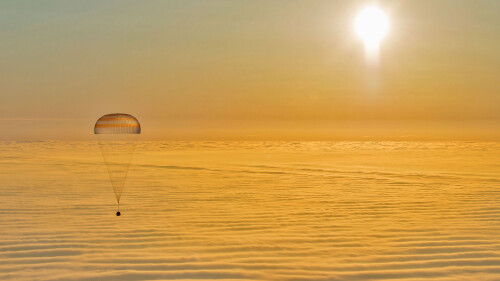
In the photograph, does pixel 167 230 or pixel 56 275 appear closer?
pixel 56 275

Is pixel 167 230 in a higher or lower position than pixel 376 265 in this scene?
higher

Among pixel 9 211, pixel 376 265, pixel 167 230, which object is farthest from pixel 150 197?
pixel 376 265

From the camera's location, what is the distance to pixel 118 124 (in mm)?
10070

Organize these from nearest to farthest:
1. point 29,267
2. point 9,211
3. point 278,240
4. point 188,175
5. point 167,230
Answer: point 29,267 → point 278,240 → point 167,230 → point 9,211 → point 188,175

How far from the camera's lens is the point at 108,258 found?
6105mm

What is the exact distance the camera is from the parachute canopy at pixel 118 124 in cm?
1001

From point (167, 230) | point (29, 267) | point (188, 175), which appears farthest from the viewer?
point (188, 175)

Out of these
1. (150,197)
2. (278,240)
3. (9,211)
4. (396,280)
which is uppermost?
(150,197)

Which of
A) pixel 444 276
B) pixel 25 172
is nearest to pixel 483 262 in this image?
pixel 444 276

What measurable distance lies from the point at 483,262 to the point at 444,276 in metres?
0.84

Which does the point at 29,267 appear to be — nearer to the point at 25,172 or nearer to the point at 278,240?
the point at 278,240

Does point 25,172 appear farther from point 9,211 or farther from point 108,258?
point 108,258

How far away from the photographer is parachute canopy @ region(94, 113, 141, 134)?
10008mm

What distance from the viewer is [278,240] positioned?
7.02 meters
